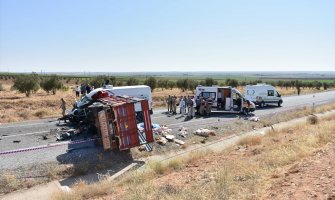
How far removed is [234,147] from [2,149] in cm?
1028

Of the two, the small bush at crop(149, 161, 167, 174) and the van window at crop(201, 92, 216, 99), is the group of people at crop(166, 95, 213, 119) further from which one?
the small bush at crop(149, 161, 167, 174)

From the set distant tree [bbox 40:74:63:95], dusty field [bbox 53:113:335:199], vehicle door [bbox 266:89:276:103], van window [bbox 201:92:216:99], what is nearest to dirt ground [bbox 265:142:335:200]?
dusty field [bbox 53:113:335:199]

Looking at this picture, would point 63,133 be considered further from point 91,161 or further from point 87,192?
point 87,192

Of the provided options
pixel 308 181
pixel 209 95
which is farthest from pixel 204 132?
pixel 308 181

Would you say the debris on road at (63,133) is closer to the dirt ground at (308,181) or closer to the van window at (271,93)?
the dirt ground at (308,181)

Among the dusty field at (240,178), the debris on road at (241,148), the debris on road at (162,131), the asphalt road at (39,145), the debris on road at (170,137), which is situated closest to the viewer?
the dusty field at (240,178)

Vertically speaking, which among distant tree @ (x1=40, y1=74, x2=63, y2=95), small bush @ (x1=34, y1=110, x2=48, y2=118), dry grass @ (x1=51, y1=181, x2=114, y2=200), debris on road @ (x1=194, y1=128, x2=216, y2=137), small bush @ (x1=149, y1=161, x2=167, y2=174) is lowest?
debris on road @ (x1=194, y1=128, x2=216, y2=137)

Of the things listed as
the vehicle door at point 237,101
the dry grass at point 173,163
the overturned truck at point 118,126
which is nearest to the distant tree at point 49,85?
the vehicle door at point 237,101

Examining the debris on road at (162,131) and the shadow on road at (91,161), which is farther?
the debris on road at (162,131)

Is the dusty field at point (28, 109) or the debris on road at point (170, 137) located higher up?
the dusty field at point (28, 109)

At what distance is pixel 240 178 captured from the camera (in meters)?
10.2

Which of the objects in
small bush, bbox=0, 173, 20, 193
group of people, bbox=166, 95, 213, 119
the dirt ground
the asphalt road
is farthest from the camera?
group of people, bbox=166, 95, 213, 119

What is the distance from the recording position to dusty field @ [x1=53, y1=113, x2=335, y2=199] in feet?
27.9

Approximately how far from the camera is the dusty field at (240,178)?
27.9ft
